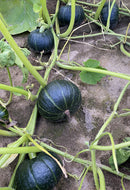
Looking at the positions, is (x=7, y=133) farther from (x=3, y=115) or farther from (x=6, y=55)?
(x=6, y=55)

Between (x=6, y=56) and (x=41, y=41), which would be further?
(x=41, y=41)

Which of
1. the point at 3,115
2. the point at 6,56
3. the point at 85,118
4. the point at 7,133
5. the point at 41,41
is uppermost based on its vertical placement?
the point at 6,56

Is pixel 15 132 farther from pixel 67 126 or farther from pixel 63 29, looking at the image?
pixel 63 29

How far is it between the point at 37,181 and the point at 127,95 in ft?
3.06

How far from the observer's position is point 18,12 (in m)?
2.29

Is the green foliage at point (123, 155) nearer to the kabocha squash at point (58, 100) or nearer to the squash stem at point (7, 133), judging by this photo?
→ the kabocha squash at point (58, 100)

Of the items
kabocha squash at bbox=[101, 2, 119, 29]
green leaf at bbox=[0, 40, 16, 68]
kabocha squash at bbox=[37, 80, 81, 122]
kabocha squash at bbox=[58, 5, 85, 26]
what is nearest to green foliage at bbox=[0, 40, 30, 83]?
green leaf at bbox=[0, 40, 16, 68]

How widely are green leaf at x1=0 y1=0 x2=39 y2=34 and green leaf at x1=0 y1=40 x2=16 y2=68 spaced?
1.05 metres

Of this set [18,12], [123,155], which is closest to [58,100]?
[123,155]

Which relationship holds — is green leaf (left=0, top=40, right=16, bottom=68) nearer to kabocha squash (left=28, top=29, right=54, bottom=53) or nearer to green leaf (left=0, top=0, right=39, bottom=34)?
kabocha squash (left=28, top=29, right=54, bottom=53)

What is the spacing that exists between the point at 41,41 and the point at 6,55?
2.36 ft

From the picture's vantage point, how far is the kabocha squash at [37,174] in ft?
3.79

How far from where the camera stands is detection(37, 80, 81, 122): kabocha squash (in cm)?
139

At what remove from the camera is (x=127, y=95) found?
163 cm
